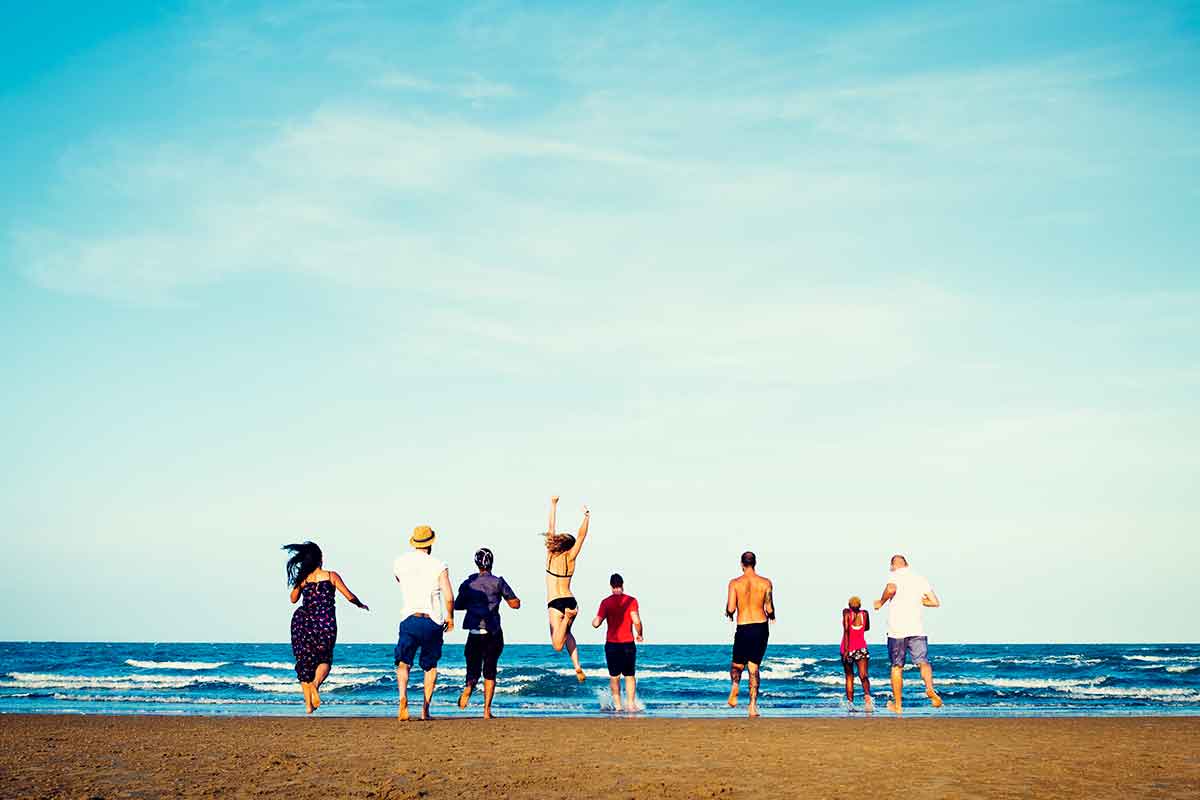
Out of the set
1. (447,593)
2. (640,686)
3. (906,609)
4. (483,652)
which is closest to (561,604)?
(483,652)

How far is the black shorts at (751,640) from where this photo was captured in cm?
1410

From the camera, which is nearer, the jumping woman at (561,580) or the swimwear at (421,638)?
the swimwear at (421,638)

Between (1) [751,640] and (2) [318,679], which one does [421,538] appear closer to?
(2) [318,679]

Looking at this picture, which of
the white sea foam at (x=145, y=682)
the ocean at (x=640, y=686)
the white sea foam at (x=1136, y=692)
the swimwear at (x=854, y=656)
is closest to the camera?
the swimwear at (x=854, y=656)

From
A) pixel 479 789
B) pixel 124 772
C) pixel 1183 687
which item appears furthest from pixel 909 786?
pixel 1183 687

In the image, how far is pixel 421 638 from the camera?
11914 mm

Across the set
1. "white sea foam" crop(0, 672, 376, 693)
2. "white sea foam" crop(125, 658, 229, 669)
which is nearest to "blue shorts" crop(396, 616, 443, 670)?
"white sea foam" crop(0, 672, 376, 693)

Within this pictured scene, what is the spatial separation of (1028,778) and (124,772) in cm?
652

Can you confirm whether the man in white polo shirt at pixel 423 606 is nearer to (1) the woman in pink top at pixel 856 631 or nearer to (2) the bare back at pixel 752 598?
(2) the bare back at pixel 752 598

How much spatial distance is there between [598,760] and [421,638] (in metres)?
3.67

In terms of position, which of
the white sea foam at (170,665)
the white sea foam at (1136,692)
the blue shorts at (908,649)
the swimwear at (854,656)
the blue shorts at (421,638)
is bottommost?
the white sea foam at (170,665)

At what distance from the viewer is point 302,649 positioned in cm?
1201

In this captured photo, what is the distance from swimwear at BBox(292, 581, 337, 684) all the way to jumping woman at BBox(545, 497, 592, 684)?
3.05 m

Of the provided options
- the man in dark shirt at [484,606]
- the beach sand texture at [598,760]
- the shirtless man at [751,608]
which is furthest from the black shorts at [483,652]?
the shirtless man at [751,608]
